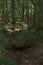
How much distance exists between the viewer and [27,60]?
6.92m

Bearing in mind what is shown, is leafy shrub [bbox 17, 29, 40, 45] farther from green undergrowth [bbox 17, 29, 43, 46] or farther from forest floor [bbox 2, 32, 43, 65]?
forest floor [bbox 2, 32, 43, 65]

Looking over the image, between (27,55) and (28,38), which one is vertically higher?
(28,38)

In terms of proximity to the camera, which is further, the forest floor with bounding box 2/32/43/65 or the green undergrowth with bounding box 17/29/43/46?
the green undergrowth with bounding box 17/29/43/46

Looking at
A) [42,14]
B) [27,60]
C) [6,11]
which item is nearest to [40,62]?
[27,60]

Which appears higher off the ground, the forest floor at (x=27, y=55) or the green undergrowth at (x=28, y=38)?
the green undergrowth at (x=28, y=38)

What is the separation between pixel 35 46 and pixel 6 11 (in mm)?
8427

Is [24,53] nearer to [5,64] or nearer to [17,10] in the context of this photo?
[5,64]

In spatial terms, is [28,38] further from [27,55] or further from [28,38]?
[27,55]

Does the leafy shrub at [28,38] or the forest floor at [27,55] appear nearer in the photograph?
the forest floor at [27,55]

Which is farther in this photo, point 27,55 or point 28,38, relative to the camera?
point 28,38

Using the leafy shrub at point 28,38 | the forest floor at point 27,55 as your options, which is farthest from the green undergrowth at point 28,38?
the forest floor at point 27,55

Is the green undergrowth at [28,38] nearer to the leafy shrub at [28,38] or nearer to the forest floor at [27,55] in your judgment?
the leafy shrub at [28,38]

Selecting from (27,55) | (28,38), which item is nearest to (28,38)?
(28,38)

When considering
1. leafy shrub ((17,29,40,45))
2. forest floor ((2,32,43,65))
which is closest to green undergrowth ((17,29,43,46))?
leafy shrub ((17,29,40,45))
